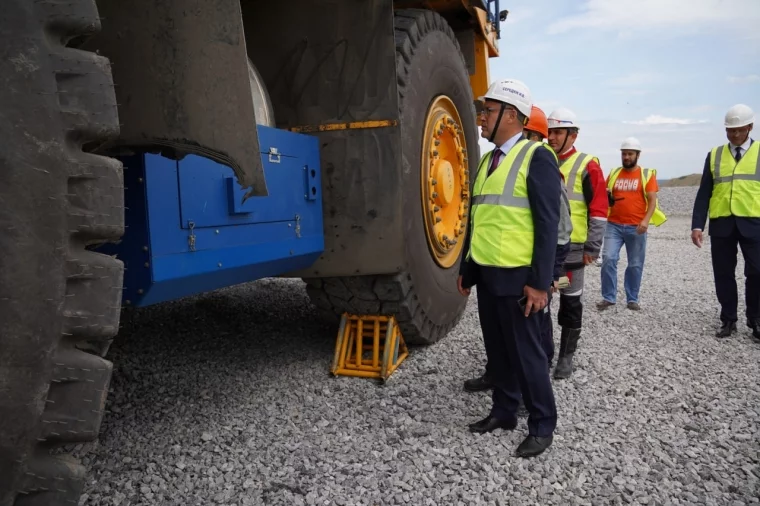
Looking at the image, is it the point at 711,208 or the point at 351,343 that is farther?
the point at 711,208

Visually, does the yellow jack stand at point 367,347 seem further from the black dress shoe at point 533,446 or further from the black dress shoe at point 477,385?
the black dress shoe at point 533,446

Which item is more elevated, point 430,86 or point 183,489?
point 430,86

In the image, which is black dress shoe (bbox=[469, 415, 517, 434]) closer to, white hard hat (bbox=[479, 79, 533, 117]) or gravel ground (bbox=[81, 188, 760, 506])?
gravel ground (bbox=[81, 188, 760, 506])

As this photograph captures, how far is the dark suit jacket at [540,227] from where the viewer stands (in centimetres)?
273

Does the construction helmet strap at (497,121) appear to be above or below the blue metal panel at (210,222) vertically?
above

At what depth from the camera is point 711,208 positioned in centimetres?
511

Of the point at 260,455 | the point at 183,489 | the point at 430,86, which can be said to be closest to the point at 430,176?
the point at 430,86

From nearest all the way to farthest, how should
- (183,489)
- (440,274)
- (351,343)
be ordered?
(183,489), (351,343), (440,274)

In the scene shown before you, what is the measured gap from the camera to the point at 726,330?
4.93 m

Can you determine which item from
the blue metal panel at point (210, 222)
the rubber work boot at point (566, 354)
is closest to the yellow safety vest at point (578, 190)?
the rubber work boot at point (566, 354)

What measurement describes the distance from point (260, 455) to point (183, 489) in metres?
0.39

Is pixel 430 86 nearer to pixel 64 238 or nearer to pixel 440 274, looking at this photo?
pixel 440 274

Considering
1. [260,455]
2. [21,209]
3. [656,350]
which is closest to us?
[21,209]

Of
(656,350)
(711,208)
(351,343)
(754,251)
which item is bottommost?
(656,350)
